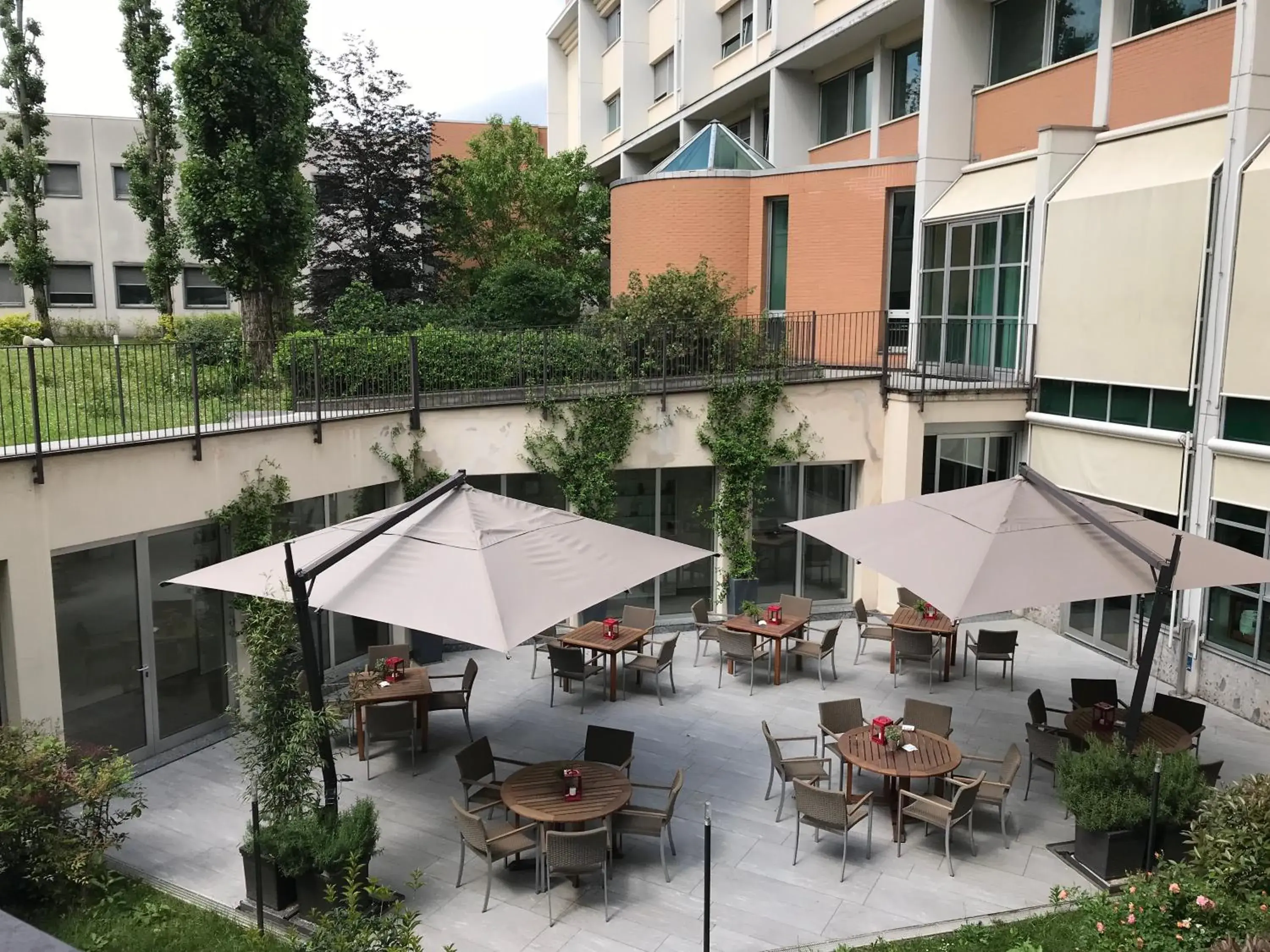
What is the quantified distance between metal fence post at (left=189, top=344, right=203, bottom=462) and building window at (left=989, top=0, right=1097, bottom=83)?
14467 mm

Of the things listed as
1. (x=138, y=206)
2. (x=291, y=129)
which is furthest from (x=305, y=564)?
(x=138, y=206)

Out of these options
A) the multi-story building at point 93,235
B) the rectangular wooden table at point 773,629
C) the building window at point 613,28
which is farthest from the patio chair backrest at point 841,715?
the building window at point 613,28

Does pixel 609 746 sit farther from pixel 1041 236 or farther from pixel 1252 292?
pixel 1041 236

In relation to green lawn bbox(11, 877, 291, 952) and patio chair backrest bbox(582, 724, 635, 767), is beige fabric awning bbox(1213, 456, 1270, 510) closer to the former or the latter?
patio chair backrest bbox(582, 724, 635, 767)

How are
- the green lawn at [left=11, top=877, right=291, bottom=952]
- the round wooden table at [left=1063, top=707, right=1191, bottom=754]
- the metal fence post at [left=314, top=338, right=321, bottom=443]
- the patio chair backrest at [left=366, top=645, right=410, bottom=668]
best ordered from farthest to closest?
the metal fence post at [left=314, top=338, right=321, bottom=443] < the patio chair backrest at [left=366, top=645, right=410, bottom=668] < the round wooden table at [left=1063, top=707, right=1191, bottom=754] < the green lawn at [left=11, top=877, right=291, bottom=952]

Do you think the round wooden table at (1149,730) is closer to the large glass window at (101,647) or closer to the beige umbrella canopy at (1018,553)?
the beige umbrella canopy at (1018,553)

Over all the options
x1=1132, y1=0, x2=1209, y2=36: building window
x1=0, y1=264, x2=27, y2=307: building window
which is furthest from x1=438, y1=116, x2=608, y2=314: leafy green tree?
x1=1132, y1=0, x2=1209, y2=36: building window

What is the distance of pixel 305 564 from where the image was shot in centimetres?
796

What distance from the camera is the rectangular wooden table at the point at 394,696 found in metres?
10.6

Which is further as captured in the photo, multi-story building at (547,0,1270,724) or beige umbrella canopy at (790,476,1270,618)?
multi-story building at (547,0,1270,724)

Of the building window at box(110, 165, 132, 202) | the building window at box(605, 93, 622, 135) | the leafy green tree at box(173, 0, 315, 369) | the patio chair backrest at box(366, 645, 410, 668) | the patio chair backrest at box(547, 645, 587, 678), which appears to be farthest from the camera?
the building window at box(605, 93, 622, 135)

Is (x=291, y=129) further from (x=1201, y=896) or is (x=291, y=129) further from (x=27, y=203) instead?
(x=1201, y=896)

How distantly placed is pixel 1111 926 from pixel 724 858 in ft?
11.3

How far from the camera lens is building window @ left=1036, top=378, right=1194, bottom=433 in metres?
12.8
